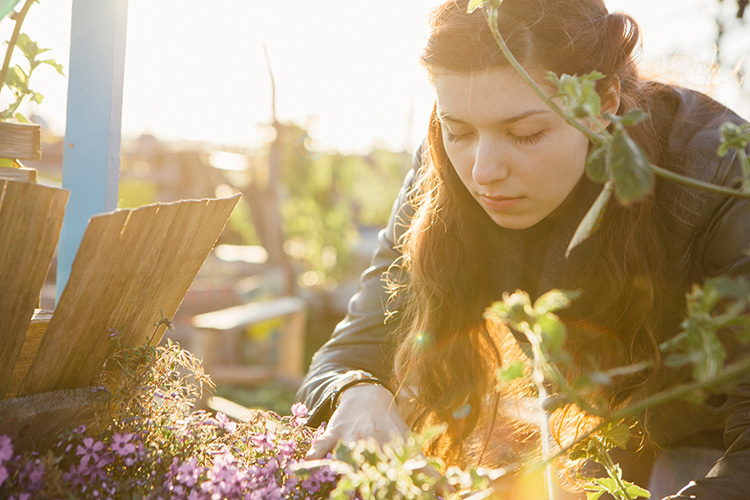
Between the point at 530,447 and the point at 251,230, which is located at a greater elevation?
the point at 530,447

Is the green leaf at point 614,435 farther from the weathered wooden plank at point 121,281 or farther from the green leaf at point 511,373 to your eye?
the weathered wooden plank at point 121,281

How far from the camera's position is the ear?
1392mm

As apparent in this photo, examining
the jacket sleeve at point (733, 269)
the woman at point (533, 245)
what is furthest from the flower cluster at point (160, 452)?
the jacket sleeve at point (733, 269)

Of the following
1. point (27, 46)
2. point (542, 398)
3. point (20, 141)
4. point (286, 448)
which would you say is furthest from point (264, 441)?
point (27, 46)

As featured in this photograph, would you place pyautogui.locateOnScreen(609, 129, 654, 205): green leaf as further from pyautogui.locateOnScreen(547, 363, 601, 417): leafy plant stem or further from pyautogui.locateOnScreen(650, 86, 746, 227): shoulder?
pyautogui.locateOnScreen(650, 86, 746, 227): shoulder

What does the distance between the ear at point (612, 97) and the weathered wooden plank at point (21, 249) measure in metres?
1.12

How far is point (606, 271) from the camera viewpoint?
Answer: 4.64 feet

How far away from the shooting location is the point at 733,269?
1304 millimetres

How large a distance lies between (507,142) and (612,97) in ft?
1.05

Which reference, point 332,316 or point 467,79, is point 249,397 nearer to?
point 332,316

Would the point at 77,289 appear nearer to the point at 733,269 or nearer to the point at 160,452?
the point at 160,452

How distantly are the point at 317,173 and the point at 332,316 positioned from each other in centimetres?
222

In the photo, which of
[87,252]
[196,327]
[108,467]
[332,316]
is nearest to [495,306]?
[87,252]

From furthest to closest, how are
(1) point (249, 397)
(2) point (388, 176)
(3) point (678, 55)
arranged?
(2) point (388, 176), (1) point (249, 397), (3) point (678, 55)
